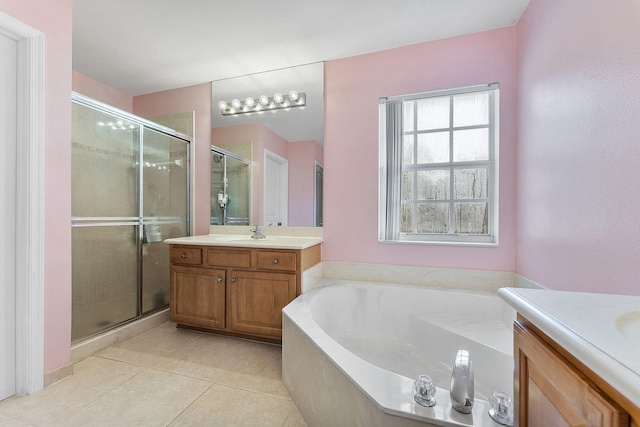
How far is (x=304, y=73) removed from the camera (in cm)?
246

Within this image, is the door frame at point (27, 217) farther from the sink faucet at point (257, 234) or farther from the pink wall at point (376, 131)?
the pink wall at point (376, 131)

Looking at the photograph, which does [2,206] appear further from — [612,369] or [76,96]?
[612,369]

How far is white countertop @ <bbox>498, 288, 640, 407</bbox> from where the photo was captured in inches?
15.2

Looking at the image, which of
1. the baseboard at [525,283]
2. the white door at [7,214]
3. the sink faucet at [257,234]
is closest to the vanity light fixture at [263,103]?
the sink faucet at [257,234]

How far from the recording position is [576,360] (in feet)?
1.63

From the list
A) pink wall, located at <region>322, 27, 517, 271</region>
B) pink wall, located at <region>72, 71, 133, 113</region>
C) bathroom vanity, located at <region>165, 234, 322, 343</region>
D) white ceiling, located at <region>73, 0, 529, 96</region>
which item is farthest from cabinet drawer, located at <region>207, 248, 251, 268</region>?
pink wall, located at <region>72, 71, 133, 113</region>

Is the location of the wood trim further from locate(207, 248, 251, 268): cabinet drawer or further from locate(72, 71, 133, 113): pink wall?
locate(72, 71, 133, 113): pink wall

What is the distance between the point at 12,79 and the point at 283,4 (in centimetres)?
162

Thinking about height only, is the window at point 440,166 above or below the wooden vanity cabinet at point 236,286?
above

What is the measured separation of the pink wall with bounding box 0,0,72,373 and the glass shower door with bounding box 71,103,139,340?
17.3 inches

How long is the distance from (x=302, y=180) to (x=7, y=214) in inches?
73.9

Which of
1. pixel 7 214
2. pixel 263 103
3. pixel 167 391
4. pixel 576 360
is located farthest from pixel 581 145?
pixel 7 214

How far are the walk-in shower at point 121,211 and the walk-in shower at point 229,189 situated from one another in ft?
1.07

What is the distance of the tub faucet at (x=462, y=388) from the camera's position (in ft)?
2.79
